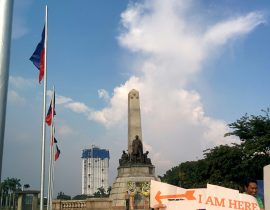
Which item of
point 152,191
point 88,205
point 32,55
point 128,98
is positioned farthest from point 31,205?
point 128,98

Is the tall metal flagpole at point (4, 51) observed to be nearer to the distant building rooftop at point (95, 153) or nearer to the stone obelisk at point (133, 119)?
the stone obelisk at point (133, 119)

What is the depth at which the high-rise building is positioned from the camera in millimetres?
154125

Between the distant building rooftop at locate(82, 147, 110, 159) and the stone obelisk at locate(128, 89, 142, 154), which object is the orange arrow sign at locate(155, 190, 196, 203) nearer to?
the stone obelisk at locate(128, 89, 142, 154)

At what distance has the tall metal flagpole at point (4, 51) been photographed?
7.50 meters

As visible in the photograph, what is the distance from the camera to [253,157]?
3362cm

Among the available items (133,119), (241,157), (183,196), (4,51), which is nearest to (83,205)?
(133,119)

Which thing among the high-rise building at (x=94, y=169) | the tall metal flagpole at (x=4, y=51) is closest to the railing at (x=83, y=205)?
the tall metal flagpole at (x=4, y=51)

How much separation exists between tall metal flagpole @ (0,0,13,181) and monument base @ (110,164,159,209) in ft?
78.6

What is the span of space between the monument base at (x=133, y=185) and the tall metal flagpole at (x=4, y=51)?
23965mm

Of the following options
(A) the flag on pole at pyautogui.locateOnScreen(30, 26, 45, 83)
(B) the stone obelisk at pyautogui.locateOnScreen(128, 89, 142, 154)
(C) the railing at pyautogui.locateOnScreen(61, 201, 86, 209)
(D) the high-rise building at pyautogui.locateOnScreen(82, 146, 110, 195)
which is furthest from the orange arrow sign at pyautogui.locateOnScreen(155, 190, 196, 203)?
(D) the high-rise building at pyautogui.locateOnScreen(82, 146, 110, 195)

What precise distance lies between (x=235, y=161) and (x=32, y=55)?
25.8 meters

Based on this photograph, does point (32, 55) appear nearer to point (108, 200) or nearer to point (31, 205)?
point (31, 205)

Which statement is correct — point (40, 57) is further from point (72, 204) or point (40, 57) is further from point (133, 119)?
point (133, 119)

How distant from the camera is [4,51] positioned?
774cm
